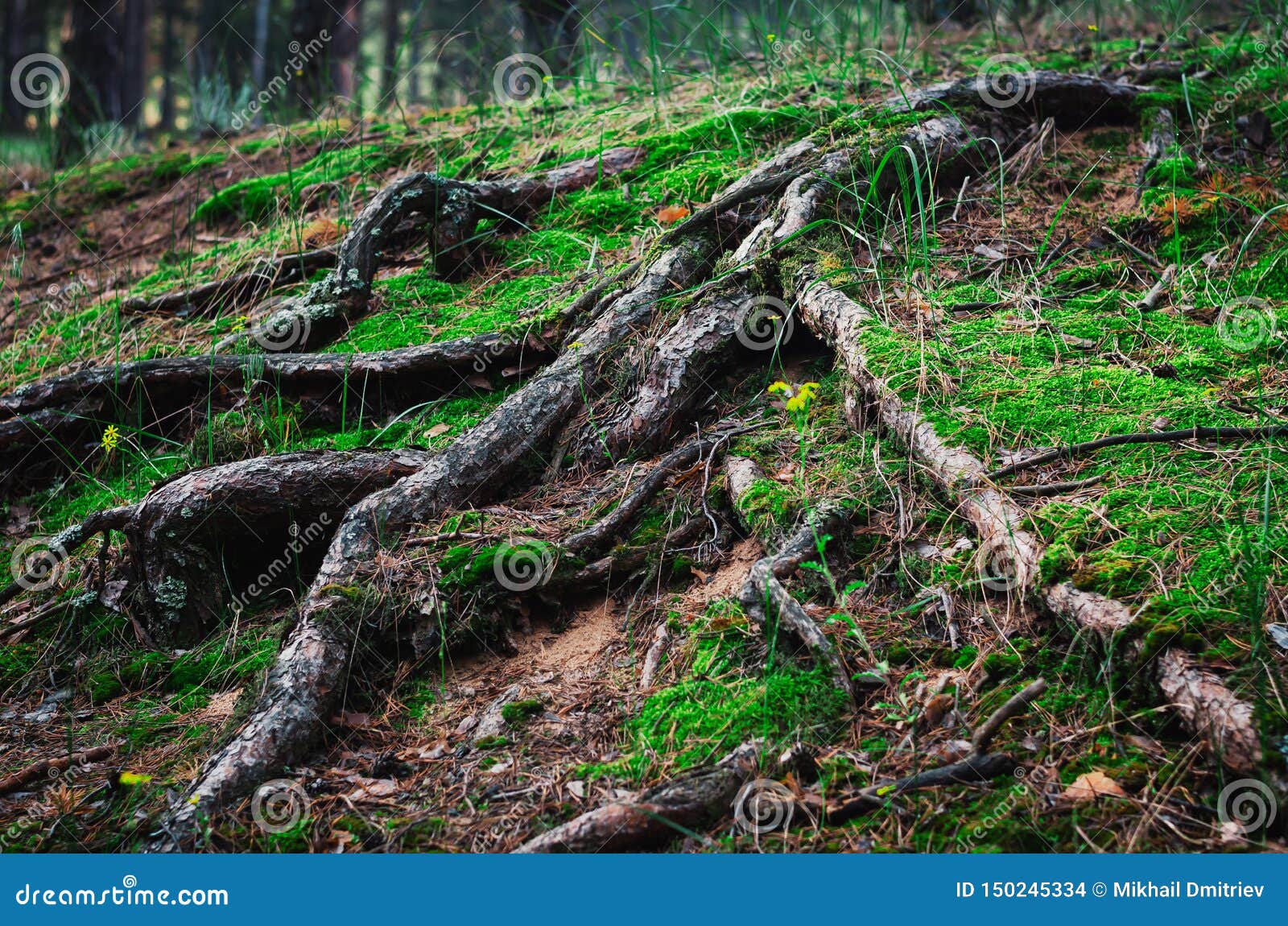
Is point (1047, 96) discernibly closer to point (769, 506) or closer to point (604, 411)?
point (604, 411)

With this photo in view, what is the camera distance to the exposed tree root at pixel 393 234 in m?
4.56

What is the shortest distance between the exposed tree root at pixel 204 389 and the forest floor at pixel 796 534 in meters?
0.04

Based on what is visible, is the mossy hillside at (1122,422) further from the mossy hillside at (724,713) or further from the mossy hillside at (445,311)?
the mossy hillside at (445,311)

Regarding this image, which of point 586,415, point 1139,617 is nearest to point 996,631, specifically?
point 1139,617

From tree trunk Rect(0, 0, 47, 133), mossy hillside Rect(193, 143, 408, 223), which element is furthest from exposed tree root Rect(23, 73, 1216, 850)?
tree trunk Rect(0, 0, 47, 133)

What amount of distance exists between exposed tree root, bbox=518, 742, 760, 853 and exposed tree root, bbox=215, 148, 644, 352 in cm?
319

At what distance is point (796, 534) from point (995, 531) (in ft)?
1.97

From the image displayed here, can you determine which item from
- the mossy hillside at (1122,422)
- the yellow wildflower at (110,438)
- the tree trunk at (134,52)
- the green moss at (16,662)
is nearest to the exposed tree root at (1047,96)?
the mossy hillside at (1122,422)

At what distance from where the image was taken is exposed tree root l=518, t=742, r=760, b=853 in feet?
7.07

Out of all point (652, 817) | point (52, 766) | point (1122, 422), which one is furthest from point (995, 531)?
point (52, 766)

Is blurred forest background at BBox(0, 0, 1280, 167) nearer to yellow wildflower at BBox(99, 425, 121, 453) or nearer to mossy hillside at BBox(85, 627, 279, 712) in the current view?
yellow wildflower at BBox(99, 425, 121, 453)

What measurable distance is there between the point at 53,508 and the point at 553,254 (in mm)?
2797

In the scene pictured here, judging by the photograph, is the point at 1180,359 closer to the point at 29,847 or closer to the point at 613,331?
the point at 613,331

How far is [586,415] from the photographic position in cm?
370
